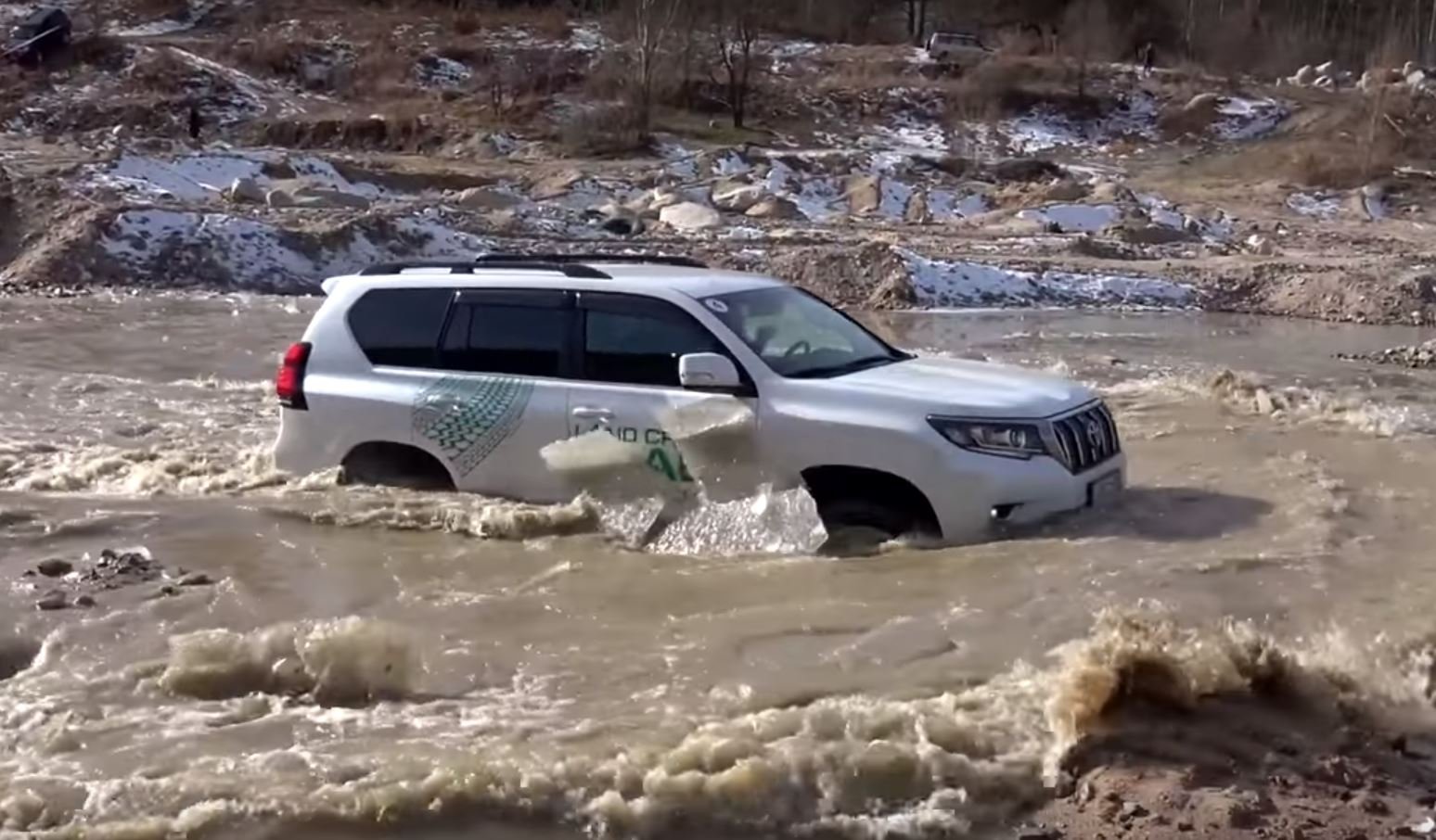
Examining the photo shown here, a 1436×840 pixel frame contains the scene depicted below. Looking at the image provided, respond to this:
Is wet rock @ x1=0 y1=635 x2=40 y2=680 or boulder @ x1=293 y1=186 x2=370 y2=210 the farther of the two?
boulder @ x1=293 y1=186 x2=370 y2=210

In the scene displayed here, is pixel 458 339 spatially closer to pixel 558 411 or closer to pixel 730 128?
pixel 558 411

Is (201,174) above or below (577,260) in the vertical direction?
below

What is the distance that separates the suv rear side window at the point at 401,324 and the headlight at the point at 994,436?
2766mm

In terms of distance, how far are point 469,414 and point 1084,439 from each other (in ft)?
9.95

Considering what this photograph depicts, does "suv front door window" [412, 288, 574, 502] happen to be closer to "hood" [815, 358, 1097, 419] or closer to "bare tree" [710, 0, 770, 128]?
"hood" [815, 358, 1097, 419]

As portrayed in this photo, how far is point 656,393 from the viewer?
8.86 m

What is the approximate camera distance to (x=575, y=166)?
3625cm

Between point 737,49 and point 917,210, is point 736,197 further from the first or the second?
point 737,49

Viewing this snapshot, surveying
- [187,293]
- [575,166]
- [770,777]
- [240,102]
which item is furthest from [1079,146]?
[770,777]

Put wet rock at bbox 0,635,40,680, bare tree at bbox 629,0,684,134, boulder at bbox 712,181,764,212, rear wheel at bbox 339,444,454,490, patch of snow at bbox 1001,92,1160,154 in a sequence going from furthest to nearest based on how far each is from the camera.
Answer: patch of snow at bbox 1001,92,1160,154, bare tree at bbox 629,0,684,134, boulder at bbox 712,181,764,212, rear wheel at bbox 339,444,454,490, wet rock at bbox 0,635,40,680

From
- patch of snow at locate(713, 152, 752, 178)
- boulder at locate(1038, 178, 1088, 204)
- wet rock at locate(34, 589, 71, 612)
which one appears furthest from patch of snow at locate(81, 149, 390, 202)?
wet rock at locate(34, 589, 71, 612)

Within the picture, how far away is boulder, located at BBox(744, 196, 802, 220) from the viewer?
3256 cm

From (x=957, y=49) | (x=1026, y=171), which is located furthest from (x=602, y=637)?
(x=957, y=49)

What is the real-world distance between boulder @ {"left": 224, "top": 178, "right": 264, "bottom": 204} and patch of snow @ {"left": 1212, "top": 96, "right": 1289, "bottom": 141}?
29.1m
